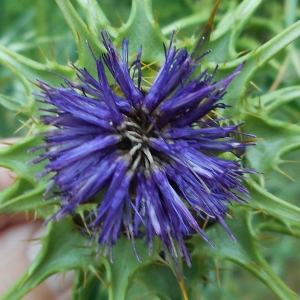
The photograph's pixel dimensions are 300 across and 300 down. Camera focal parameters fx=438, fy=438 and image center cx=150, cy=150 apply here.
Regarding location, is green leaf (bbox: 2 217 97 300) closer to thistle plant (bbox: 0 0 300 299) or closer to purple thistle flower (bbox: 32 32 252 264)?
thistle plant (bbox: 0 0 300 299)

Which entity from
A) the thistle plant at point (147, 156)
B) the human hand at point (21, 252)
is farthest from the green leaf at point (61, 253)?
the human hand at point (21, 252)

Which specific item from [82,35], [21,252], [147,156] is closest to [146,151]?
[147,156]

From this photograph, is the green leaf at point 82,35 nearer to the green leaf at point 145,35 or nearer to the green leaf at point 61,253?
the green leaf at point 145,35

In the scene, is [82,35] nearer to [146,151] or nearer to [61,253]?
[146,151]

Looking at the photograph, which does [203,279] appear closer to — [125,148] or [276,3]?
[125,148]

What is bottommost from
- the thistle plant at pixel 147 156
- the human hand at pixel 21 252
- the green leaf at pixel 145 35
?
the human hand at pixel 21 252

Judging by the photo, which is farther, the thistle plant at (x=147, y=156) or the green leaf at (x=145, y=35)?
the green leaf at (x=145, y=35)

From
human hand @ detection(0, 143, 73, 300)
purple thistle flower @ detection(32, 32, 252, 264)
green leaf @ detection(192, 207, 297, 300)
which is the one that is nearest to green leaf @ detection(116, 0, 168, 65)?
purple thistle flower @ detection(32, 32, 252, 264)

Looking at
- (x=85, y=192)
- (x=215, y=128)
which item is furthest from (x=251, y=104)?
(x=85, y=192)
